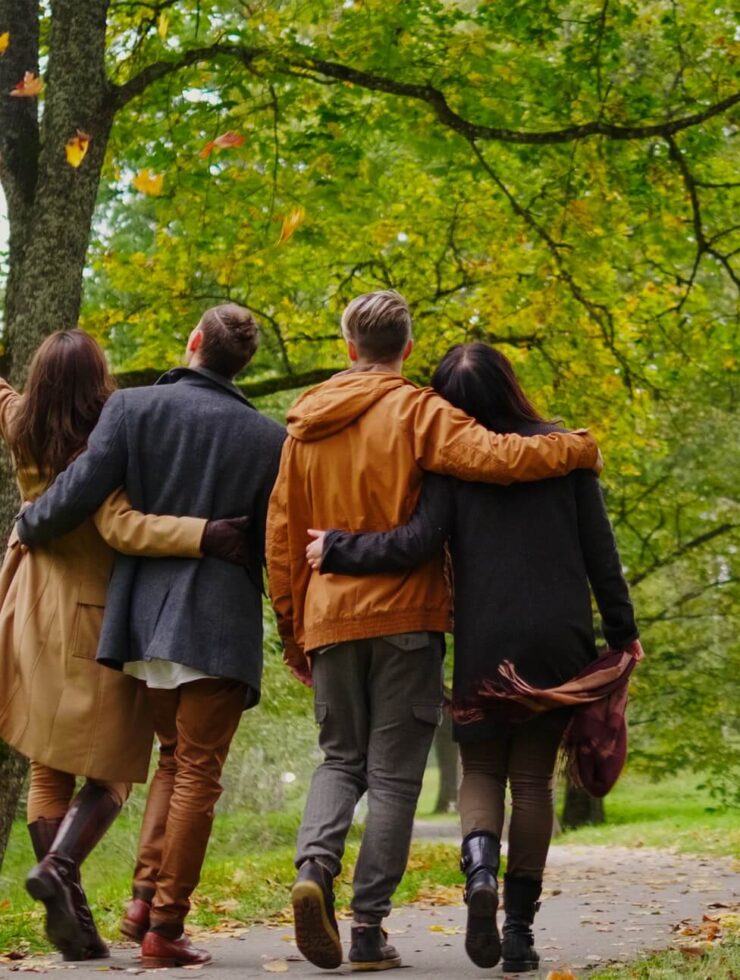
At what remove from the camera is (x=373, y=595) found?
4.59 m

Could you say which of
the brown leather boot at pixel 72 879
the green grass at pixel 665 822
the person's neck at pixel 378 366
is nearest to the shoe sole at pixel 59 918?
the brown leather boot at pixel 72 879

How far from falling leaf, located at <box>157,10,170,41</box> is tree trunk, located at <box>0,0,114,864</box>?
123 cm

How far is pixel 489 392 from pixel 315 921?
180 centimetres

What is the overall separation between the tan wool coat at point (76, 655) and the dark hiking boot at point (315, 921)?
1.01 meters

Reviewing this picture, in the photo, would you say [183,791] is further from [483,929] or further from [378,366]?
[378,366]

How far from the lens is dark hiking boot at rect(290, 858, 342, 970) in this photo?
4.23m

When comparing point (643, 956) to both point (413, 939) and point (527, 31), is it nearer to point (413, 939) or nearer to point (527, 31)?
point (413, 939)

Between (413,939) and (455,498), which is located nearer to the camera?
(455,498)

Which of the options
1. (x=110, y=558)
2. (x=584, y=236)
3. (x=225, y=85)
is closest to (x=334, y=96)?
(x=225, y=85)

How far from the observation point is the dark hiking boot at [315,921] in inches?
167

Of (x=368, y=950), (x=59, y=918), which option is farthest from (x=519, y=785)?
(x=59, y=918)

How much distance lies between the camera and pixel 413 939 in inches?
232

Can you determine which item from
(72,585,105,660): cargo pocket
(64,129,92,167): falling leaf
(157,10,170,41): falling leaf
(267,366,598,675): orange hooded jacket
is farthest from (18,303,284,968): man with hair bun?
(157,10,170,41): falling leaf

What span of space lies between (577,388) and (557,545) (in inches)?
301
